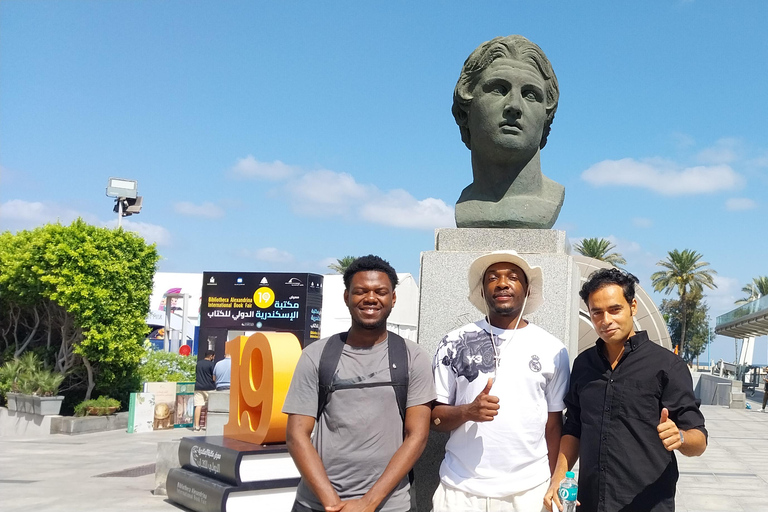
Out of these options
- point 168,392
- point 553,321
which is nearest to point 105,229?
point 168,392

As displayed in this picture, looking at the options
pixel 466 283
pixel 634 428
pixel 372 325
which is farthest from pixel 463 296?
pixel 634 428

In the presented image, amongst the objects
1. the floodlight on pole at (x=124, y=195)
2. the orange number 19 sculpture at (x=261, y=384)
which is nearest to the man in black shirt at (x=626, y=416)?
the orange number 19 sculpture at (x=261, y=384)

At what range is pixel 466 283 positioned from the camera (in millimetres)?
4688

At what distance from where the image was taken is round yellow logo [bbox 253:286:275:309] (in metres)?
16.6

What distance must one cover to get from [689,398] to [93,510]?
6.42 meters

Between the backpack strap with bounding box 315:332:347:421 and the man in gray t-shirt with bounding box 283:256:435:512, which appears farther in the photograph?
the backpack strap with bounding box 315:332:347:421

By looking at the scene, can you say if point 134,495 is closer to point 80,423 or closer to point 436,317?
point 436,317

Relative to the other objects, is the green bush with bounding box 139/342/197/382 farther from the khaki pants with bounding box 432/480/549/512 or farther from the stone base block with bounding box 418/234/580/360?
the khaki pants with bounding box 432/480/549/512

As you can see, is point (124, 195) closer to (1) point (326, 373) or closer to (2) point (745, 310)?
(1) point (326, 373)

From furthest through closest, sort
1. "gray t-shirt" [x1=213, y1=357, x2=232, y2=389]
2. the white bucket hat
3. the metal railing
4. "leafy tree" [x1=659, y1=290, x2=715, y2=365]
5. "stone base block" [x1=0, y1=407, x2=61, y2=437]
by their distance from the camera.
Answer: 1. "leafy tree" [x1=659, y1=290, x2=715, y2=365]
2. the metal railing
3. "stone base block" [x1=0, y1=407, x2=61, y2=437]
4. "gray t-shirt" [x1=213, y1=357, x2=232, y2=389]
5. the white bucket hat

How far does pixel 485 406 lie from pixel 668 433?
681mm

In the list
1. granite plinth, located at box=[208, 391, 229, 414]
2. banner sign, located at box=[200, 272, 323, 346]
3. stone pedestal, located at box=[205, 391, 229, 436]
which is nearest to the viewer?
stone pedestal, located at box=[205, 391, 229, 436]

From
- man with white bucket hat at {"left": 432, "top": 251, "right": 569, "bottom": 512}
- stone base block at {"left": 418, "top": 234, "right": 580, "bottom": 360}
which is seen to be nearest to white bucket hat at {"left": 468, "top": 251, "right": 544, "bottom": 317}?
man with white bucket hat at {"left": 432, "top": 251, "right": 569, "bottom": 512}

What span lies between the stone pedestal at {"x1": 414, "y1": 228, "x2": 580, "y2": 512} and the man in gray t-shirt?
5.49ft
